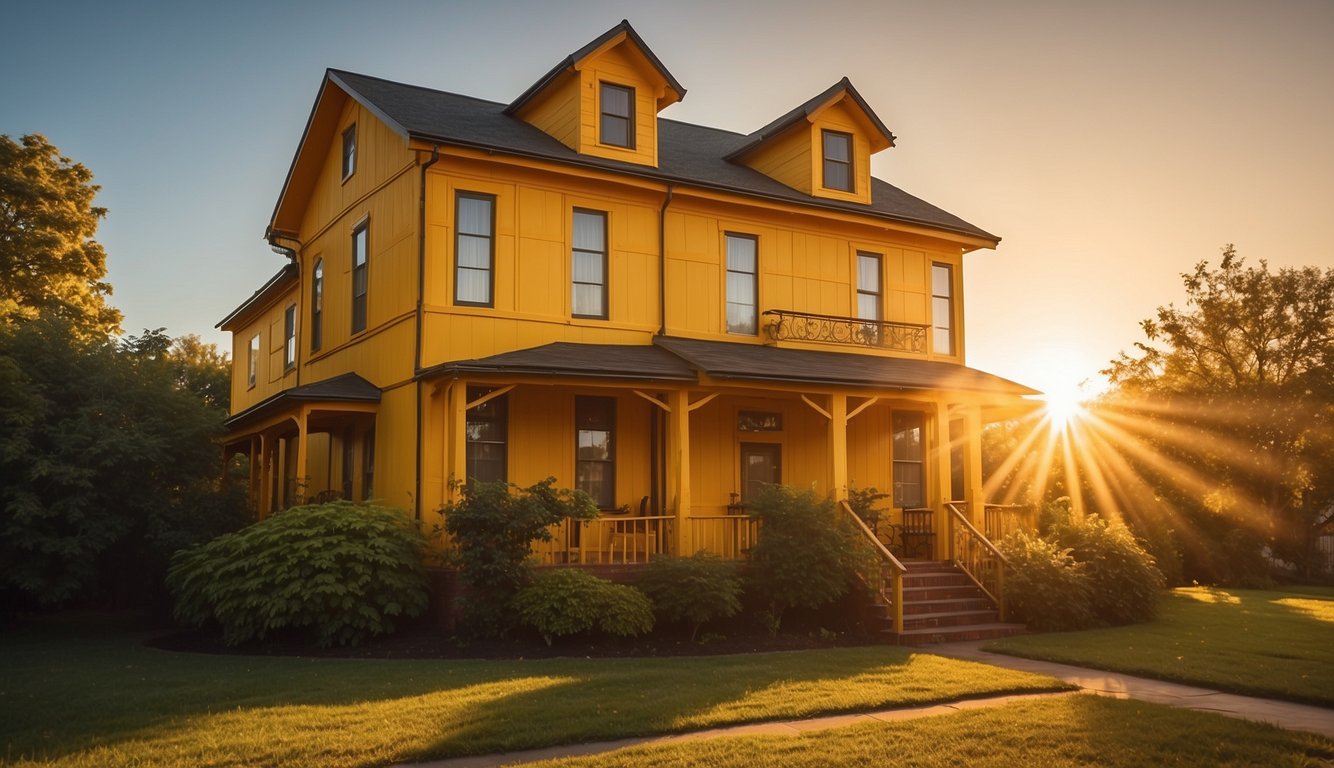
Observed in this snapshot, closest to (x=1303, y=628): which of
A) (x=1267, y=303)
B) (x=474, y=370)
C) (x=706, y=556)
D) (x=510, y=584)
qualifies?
(x=706, y=556)

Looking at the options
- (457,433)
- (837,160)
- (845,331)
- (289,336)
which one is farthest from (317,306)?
(837,160)

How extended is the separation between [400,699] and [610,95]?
12.7 metres

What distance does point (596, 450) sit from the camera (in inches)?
733

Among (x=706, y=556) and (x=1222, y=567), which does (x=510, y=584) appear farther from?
(x=1222, y=567)

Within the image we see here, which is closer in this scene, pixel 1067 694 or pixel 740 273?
pixel 1067 694

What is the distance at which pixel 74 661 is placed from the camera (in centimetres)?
1361

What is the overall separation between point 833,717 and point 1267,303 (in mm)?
32368

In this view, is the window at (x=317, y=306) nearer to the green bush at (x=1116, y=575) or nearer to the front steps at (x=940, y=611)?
the front steps at (x=940, y=611)

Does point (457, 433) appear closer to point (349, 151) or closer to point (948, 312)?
point (349, 151)

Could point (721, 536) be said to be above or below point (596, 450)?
below

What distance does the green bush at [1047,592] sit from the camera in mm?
16359

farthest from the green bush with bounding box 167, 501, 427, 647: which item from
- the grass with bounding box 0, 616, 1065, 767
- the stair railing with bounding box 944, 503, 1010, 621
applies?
the stair railing with bounding box 944, 503, 1010, 621

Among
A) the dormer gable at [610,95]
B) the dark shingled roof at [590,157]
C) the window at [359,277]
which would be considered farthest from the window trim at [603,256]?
the window at [359,277]

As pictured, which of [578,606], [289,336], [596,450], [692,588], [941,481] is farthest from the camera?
[289,336]
